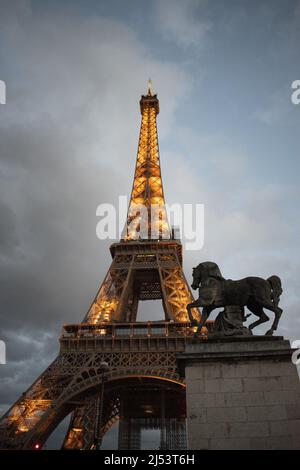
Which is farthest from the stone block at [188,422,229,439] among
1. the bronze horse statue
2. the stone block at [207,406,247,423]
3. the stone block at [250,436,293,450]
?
the bronze horse statue

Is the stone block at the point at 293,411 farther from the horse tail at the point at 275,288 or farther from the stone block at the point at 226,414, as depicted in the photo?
the horse tail at the point at 275,288

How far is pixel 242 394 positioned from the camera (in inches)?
403

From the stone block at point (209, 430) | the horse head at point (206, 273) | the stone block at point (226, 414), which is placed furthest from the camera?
the horse head at point (206, 273)

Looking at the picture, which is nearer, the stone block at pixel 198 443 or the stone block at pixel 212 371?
the stone block at pixel 198 443

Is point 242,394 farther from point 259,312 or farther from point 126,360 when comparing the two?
point 126,360

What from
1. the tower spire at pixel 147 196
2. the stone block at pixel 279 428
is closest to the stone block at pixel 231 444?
the stone block at pixel 279 428

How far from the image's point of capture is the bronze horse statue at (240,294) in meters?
11.9

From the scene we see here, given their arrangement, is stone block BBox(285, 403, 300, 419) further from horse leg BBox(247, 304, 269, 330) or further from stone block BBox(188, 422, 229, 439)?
horse leg BBox(247, 304, 269, 330)

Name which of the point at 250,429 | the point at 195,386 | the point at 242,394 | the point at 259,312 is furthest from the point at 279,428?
the point at 259,312

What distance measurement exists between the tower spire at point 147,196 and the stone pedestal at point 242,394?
127ft

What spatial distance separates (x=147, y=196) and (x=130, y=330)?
24.5 meters

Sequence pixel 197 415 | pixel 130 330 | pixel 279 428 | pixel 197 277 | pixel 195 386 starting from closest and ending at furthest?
pixel 279 428 < pixel 197 415 < pixel 195 386 < pixel 197 277 < pixel 130 330

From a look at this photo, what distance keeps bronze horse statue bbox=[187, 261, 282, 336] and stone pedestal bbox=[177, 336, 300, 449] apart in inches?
43.0
